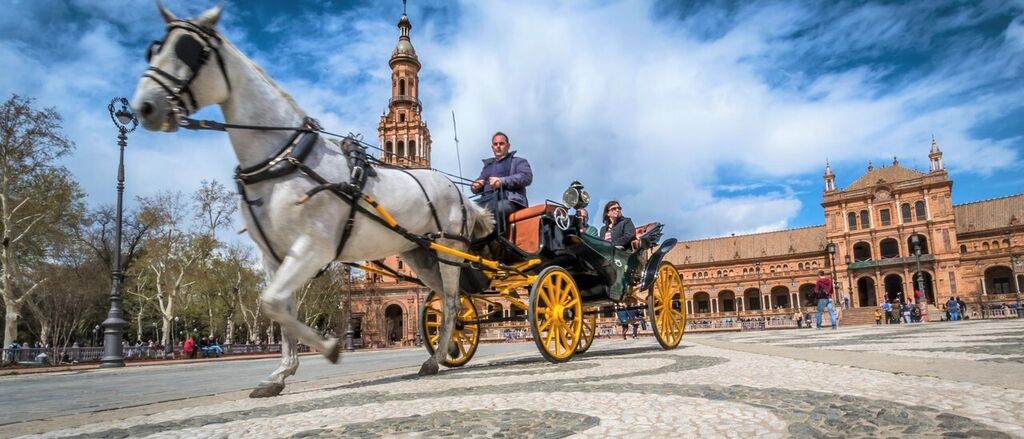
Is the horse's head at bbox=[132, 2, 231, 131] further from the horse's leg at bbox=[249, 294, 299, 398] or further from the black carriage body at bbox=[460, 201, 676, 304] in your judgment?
the black carriage body at bbox=[460, 201, 676, 304]

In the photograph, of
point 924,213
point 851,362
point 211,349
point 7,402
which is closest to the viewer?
point 851,362

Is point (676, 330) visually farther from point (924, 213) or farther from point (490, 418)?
point (924, 213)

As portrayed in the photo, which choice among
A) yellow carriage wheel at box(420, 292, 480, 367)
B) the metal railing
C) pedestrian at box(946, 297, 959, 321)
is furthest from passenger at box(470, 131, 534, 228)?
pedestrian at box(946, 297, 959, 321)

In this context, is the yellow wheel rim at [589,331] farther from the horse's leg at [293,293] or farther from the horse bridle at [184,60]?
the horse bridle at [184,60]

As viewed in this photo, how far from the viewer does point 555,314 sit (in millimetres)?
5637

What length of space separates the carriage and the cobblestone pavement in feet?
5.12

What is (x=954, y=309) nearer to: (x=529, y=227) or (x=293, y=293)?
(x=529, y=227)

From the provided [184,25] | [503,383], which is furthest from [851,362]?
[184,25]

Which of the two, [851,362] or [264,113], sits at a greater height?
[264,113]

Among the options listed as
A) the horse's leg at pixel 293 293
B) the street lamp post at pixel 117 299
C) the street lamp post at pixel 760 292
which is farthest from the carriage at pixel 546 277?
the street lamp post at pixel 760 292

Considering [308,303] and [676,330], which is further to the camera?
[308,303]

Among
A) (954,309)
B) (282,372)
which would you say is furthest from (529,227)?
(954,309)

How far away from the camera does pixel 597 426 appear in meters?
2.15

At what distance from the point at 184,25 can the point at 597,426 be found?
129 inches
